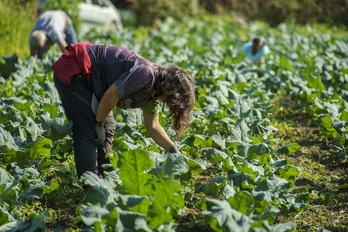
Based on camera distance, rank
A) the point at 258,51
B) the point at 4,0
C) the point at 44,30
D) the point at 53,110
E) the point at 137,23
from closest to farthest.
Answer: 1. the point at 53,110
2. the point at 44,30
3. the point at 258,51
4. the point at 4,0
5. the point at 137,23

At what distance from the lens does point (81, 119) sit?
4785 mm

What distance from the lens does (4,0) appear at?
12.2 metres

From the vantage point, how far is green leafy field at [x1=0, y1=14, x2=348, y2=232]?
3.84m

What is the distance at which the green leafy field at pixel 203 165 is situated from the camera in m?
3.84

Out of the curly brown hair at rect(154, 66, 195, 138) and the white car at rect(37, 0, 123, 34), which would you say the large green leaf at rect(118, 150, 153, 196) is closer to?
the curly brown hair at rect(154, 66, 195, 138)

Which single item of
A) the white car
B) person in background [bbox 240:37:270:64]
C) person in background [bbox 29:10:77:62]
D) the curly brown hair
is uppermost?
the curly brown hair

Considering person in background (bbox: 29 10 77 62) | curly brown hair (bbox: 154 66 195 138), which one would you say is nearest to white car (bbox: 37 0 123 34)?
person in background (bbox: 29 10 77 62)

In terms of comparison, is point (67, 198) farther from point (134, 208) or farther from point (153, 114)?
point (134, 208)

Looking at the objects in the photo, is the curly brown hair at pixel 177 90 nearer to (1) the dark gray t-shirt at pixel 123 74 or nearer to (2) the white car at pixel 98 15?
(1) the dark gray t-shirt at pixel 123 74

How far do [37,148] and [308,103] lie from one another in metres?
4.26

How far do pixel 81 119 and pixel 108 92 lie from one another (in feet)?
1.78

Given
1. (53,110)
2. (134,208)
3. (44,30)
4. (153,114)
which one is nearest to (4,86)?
(44,30)

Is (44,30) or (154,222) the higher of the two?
(154,222)

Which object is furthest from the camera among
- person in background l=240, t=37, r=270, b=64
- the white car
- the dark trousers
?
the white car
